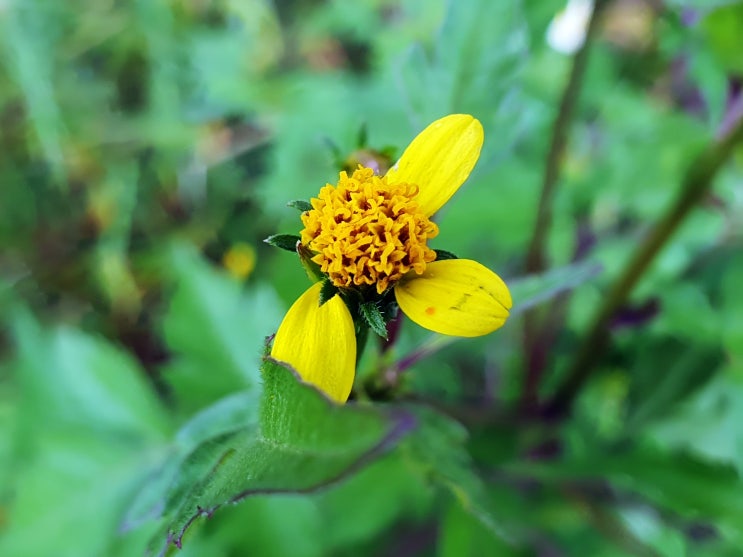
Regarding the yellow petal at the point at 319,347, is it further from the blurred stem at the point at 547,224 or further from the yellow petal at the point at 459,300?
the blurred stem at the point at 547,224

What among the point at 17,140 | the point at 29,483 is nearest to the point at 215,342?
the point at 29,483

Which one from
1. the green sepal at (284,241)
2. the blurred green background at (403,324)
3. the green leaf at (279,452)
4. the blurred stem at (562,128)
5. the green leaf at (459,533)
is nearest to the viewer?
the green leaf at (279,452)

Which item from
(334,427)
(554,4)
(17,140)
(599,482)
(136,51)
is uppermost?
(136,51)

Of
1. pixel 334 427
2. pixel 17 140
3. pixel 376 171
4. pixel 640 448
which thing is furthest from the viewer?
pixel 17 140

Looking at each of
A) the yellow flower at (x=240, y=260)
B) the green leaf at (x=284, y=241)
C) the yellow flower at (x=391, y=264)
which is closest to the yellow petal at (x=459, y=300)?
the yellow flower at (x=391, y=264)

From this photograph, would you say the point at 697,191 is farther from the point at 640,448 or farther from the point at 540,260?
the point at 640,448

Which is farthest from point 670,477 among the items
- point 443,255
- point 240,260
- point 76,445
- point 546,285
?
point 240,260

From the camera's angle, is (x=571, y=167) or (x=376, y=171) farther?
(x=571, y=167)

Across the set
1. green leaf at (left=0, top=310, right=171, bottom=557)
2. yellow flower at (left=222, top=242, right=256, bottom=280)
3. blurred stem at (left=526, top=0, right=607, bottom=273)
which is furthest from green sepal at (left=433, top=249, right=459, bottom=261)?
yellow flower at (left=222, top=242, right=256, bottom=280)
